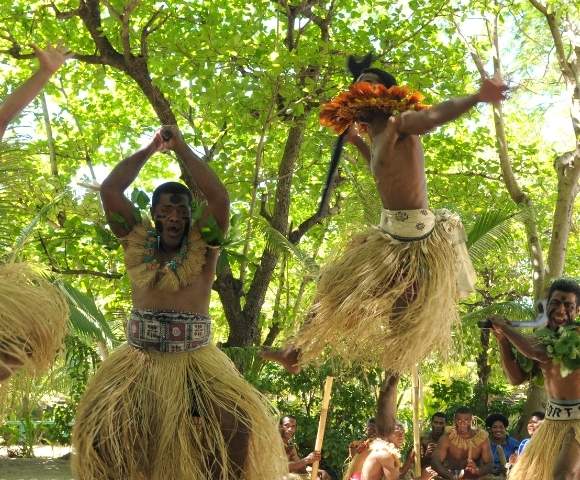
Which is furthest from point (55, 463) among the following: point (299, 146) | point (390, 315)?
point (390, 315)

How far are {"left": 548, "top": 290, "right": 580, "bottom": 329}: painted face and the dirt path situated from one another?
199 inches

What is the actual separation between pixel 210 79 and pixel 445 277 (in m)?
4.60

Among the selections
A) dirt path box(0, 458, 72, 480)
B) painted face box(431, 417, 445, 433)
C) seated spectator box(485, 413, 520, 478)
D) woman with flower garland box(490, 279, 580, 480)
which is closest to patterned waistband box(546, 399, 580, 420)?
woman with flower garland box(490, 279, 580, 480)

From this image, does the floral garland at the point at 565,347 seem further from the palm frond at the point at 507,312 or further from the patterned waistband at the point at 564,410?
the palm frond at the point at 507,312

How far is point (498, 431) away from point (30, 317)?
15.4 feet

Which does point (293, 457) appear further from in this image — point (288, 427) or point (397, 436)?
point (397, 436)

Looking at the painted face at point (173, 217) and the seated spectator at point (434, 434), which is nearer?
the painted face at point (173, 217)

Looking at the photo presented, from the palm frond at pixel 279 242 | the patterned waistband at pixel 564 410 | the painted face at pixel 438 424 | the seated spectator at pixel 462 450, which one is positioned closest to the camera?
the patterned waistband at pixel 564 410

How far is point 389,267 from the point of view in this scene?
3.99 m

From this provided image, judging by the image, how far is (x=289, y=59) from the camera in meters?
8.10

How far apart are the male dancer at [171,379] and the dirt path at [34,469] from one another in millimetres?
4987

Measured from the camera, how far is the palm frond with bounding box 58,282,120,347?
22.2 ft

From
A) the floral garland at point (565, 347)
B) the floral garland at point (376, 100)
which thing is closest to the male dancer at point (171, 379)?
the floral garland at point (376, 100)

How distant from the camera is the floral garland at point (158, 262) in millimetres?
3672
